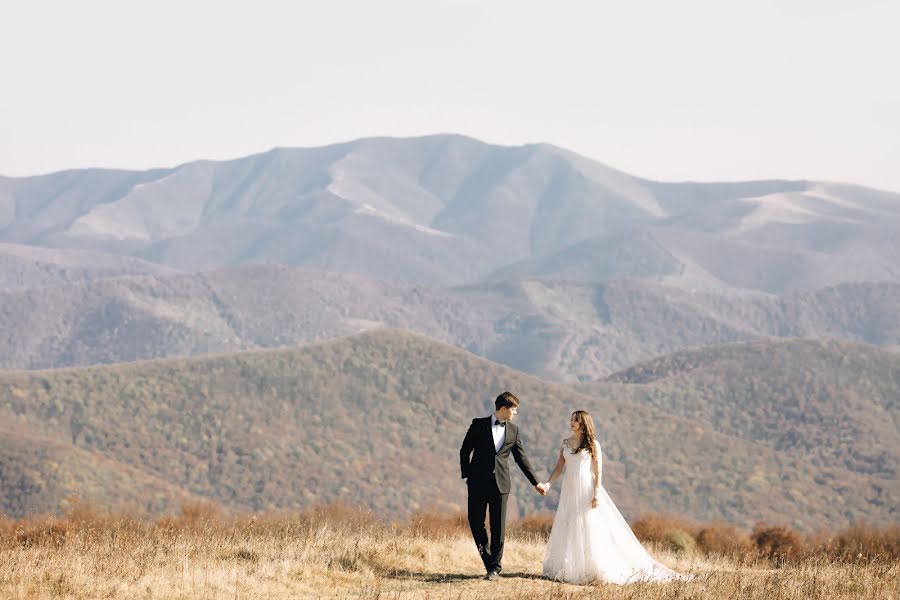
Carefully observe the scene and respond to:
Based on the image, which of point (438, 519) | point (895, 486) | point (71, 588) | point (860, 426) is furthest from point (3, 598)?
point (860, 426)

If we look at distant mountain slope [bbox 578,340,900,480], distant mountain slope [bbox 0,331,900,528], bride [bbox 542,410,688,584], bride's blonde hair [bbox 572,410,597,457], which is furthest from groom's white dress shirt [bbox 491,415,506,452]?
distant mountain slope [bbox 578,340,900,480]

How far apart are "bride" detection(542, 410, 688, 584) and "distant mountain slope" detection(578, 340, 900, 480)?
73897 millimetres

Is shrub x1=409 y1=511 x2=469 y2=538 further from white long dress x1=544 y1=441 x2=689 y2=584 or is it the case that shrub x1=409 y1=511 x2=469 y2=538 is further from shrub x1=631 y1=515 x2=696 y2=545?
white long dress x1=544 y1=441 x2=689 y2=584

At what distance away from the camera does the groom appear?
43.3 feet

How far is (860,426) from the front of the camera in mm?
92938

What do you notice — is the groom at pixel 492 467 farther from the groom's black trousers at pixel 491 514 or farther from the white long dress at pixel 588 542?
the white long dress at pixel 588 542

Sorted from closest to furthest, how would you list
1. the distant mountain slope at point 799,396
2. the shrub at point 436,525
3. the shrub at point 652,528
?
the shrub at point 436,525 < the shrub at point 652,528 < the distant mountain slope at point 799,396

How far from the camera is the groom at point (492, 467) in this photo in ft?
43.3

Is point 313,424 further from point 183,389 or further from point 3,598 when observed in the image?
point 3,598

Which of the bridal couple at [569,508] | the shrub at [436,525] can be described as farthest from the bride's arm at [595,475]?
the shrub at [436,525]

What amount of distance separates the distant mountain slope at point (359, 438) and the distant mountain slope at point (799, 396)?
11.3ft

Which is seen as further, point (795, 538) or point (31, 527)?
point (795, 538)

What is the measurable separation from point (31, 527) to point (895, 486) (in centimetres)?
6962

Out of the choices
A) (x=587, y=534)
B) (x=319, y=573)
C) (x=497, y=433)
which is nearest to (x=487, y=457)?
(x=497, y=433)
